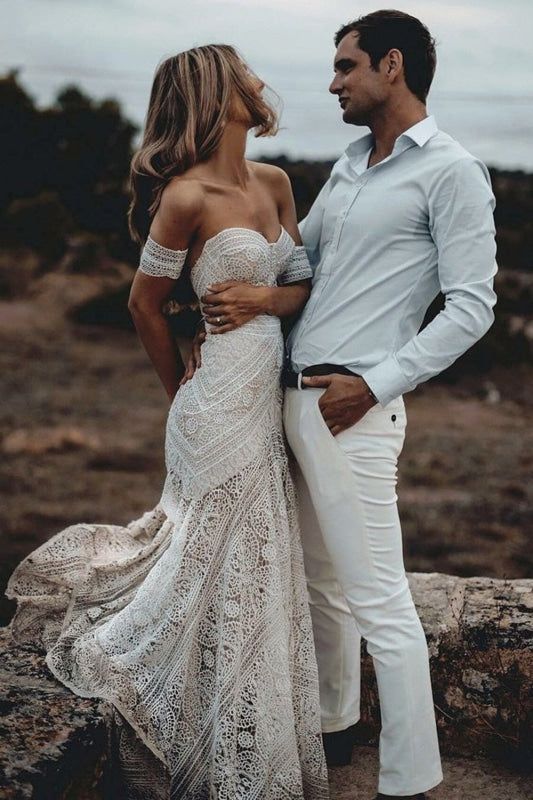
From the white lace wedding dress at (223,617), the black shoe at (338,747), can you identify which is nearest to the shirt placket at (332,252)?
the white lace wedding dress at (223,617)

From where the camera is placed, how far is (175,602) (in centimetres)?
291

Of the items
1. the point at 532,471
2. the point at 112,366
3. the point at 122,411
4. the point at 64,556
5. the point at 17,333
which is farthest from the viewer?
the point at 17,333

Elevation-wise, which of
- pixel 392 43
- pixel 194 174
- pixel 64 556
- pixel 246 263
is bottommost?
pixel 64 556

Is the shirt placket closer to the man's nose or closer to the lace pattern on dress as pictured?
the lace pattern on dress

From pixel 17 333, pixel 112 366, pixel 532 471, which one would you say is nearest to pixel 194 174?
pixel 532 471

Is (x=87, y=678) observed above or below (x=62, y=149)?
above

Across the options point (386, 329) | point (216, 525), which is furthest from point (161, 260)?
point (216, 525)

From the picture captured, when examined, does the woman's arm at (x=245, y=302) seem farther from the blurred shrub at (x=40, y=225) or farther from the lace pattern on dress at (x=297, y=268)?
the blurred shrub at (x=40, y=225)

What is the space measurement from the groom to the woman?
0.52 ft

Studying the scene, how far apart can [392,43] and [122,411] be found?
10.7 metres

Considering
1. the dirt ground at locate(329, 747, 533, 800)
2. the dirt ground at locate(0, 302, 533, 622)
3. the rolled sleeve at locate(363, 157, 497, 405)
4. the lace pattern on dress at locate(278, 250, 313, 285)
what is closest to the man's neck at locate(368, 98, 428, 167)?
the rolled sleeve at locate(363, 157, 497, 405)

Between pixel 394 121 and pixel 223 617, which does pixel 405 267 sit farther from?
pixel 223 617

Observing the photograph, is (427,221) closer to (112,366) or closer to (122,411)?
(122,411)

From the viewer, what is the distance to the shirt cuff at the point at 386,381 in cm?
273
